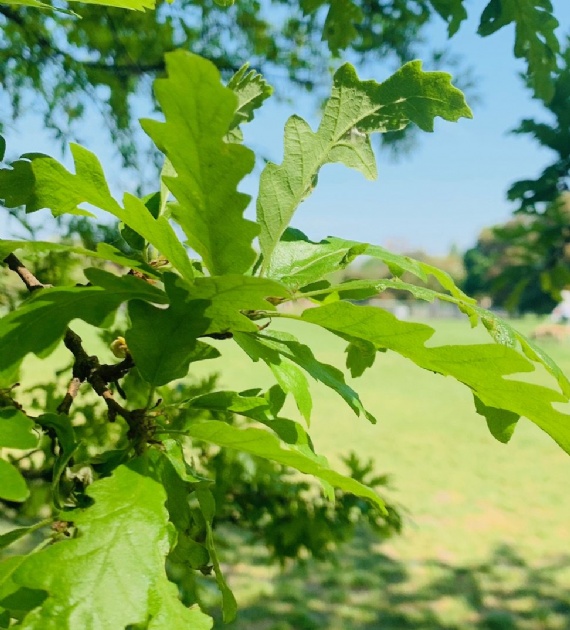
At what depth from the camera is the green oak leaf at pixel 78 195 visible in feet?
1.91

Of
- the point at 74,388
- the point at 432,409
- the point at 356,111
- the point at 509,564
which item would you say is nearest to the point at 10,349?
the point at 74,388

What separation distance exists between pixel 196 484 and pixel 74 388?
0.21 meters

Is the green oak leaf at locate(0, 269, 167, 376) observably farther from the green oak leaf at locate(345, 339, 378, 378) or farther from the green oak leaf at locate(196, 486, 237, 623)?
Answer: the green oak leaf at locate(345, 339, 378, 378)

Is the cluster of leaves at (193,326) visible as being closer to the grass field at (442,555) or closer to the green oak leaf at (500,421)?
the green oak leaf at (500,421)

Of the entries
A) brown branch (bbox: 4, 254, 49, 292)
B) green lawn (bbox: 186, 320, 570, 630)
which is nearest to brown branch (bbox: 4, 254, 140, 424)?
brown branch (bbox: 4, 254, 49, 292)

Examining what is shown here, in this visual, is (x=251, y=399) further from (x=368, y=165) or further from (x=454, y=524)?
(x=454, y=524)

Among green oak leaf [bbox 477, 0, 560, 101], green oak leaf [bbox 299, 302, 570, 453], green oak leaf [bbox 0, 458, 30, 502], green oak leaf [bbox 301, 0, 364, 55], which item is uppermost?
green oak leaf [bbox 301, 0, 364, 55]

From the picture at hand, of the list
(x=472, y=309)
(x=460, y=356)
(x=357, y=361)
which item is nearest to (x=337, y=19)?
(x=357, y=361)

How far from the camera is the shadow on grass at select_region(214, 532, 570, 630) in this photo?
3.88 meters

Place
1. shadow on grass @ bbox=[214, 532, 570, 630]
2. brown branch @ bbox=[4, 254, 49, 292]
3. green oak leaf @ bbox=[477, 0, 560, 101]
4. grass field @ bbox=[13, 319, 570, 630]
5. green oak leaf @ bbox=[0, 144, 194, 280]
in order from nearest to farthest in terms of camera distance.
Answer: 1. green oak leaf @ bbox=[0, 144, 194, 280]
2. brown branch @ bbox=[4, 254, 49, 292]
3. green oak leaf @ bbox=[477, 0, 560, 101]
4. shadow on grass @ bbox=[214, 532, 570, 630]
5. grass field @ bbox=[13, 319, 570, 630]

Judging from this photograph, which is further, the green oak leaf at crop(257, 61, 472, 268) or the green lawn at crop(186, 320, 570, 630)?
the green lawn at crop(186, 320, 570, 630)

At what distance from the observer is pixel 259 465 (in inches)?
89.1

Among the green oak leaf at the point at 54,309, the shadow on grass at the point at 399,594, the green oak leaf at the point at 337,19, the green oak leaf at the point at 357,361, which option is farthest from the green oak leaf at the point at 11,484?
the shadow on grass at the point at 399,594

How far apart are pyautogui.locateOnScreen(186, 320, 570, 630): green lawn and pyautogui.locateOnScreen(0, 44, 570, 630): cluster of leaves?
1.80m
